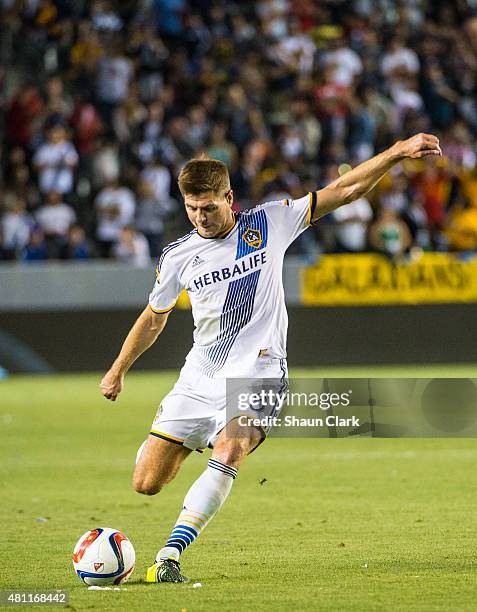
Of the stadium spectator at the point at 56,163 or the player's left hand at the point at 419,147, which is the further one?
the stadium spectator at the point at 56,163

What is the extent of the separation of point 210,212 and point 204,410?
99 cm

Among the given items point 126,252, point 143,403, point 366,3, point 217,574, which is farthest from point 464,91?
point 217,574

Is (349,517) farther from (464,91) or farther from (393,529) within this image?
(464,91)

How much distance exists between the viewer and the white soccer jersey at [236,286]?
6445 mm

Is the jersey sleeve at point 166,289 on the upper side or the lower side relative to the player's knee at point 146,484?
upper

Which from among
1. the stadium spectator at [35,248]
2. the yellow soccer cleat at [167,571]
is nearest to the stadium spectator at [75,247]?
the stadium spectator at [35,248]

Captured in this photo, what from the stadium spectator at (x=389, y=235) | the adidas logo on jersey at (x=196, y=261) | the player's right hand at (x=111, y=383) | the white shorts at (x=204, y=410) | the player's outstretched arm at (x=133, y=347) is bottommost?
the white shorts at (x=204, y=410)

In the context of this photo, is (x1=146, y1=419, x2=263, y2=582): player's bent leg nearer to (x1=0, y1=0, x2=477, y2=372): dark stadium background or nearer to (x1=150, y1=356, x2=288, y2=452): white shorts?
(x1=150, y1=356, x2=288, y2=452): white shorts

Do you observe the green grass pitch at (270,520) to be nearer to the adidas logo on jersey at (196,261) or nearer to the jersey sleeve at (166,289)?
the jersey sleeve at (166,289)

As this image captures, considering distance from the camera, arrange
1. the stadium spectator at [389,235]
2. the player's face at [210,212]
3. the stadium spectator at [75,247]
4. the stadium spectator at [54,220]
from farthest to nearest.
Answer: the stadium spectator at [389,235]
the stadium spectator at [75,247]
the stadium spectator at [54,220]
the player's face at [210,212]

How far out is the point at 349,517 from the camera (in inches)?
330

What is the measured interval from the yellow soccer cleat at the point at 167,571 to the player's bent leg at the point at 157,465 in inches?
16.9

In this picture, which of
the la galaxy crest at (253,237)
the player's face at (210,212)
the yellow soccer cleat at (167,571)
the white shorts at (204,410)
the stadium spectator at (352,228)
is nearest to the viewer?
the yellow soccer cleat at (167,571)

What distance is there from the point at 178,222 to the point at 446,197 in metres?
4.21
